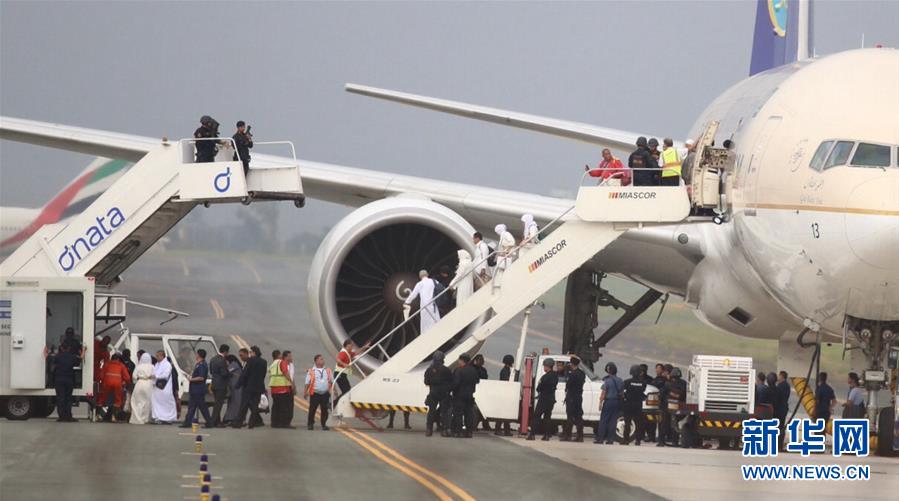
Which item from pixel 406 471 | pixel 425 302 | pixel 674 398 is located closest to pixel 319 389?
pixel 425 302

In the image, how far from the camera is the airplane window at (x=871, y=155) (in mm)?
17875

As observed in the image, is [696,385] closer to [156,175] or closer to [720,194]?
[720,194]

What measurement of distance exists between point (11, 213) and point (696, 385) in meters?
42.0

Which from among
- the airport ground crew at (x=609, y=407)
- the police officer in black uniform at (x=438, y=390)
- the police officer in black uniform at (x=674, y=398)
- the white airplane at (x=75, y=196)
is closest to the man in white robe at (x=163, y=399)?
the police officer in black uniform at (x=438, y=390)

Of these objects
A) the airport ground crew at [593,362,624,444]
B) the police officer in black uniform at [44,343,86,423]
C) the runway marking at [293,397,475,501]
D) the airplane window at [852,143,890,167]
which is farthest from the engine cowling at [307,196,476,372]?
the airplane window at [852,143,890,167]

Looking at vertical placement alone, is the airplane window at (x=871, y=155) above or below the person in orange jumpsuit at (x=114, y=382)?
above

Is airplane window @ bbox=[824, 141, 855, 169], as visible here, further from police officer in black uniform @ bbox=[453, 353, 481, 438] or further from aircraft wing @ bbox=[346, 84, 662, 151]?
aircraft wing @ bbox=[346, 84, 662, 151]

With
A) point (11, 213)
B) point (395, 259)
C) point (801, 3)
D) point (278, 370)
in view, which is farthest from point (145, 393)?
point (11, 213)

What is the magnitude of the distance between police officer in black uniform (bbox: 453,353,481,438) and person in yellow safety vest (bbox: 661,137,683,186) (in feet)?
10.8

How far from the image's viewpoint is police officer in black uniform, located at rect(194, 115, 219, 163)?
69.9ft

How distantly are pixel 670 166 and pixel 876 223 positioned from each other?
3.91 m

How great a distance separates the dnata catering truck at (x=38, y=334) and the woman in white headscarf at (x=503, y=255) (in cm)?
514

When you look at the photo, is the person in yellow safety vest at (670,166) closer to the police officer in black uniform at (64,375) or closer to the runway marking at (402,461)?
the runway marking at (402,461)

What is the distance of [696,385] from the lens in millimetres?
20859
